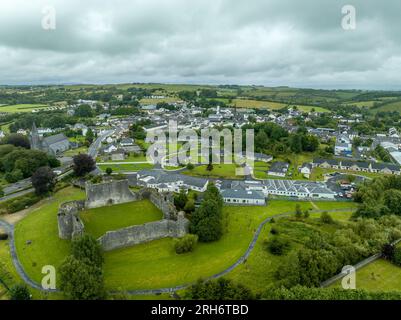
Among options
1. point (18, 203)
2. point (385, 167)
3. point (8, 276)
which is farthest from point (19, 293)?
point (385, 167)

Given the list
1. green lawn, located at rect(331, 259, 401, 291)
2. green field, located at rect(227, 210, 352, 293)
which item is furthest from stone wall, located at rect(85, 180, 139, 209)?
green lawn, located at rect(331, 259, 401, 291)

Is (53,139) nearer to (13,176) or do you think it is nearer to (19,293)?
(13,176)

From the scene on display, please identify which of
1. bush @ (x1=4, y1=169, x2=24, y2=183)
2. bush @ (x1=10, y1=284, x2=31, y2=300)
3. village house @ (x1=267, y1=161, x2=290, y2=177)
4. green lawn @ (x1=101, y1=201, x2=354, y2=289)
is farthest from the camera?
village house @ (x1=267, y1=161, x2=290, y2=177)

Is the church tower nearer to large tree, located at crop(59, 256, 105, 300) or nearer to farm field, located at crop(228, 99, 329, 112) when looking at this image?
large tree, located at crop(59, 256, 105, 300)

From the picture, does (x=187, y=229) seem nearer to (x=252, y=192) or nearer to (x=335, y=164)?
(x=252, y=192)

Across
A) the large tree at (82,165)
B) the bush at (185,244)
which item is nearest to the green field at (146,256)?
the bush at (185,244)

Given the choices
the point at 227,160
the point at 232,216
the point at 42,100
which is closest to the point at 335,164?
the point at 227,160
